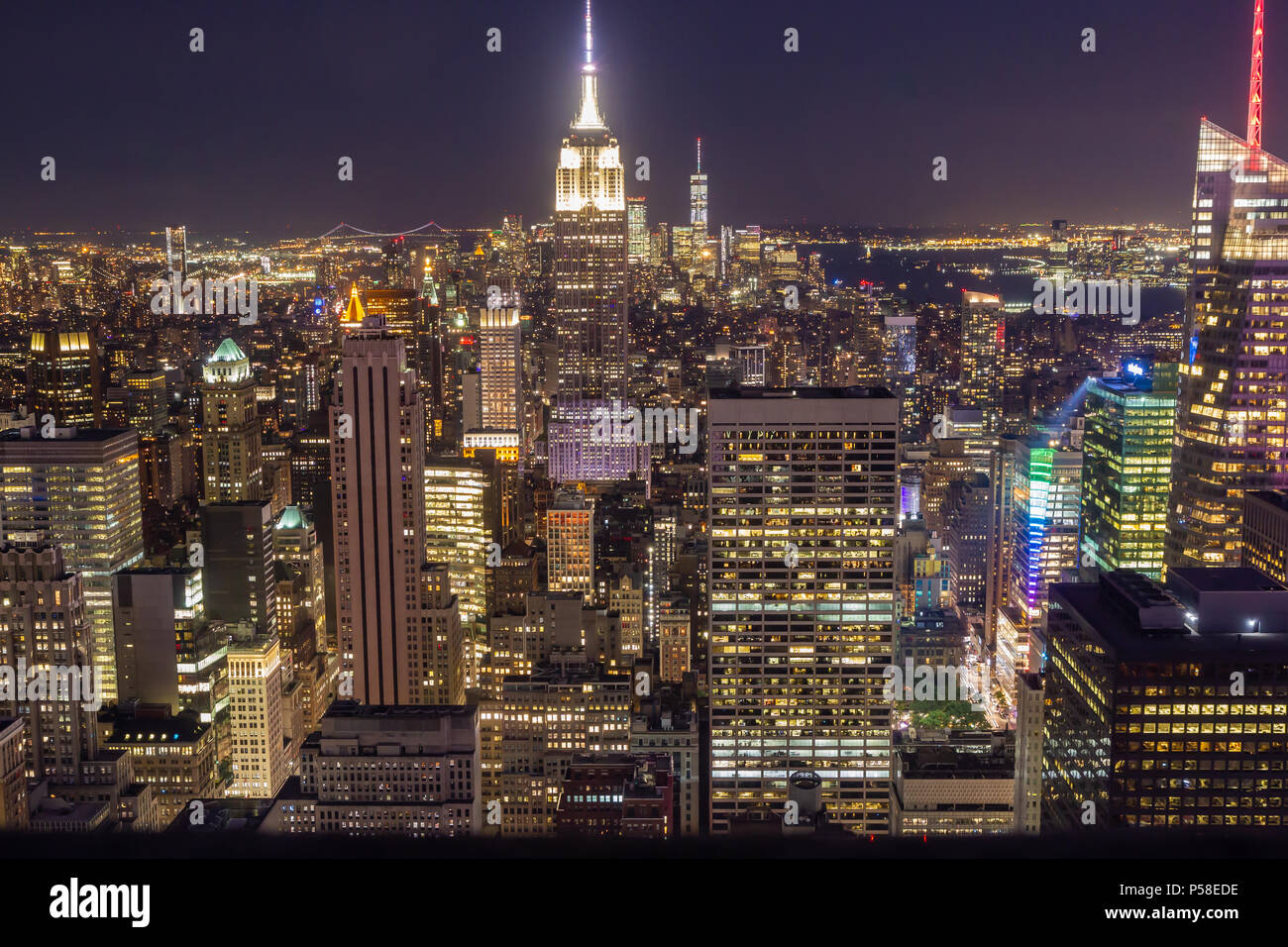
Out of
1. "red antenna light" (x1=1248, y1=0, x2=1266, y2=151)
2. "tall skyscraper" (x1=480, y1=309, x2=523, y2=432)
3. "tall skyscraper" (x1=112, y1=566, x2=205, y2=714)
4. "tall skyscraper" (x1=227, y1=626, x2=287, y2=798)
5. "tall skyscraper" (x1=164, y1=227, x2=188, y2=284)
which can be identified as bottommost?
"tall skyscraper" (x1=227, y1=626, x2=287, y2=798)

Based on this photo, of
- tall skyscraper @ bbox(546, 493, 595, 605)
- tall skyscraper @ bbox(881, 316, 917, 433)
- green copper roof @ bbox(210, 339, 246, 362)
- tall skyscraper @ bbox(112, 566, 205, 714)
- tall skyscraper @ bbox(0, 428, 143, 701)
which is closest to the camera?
tall skyscraper @ bbox(112, 566, 205, 714)

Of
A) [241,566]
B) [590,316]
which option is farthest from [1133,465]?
[590,316]

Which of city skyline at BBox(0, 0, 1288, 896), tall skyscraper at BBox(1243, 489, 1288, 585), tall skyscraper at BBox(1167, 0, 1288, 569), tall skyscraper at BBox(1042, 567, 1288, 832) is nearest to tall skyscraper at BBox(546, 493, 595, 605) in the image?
city skyline at BBox(0, 0, 1288, 896)

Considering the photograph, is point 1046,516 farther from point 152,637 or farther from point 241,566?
point 152,637

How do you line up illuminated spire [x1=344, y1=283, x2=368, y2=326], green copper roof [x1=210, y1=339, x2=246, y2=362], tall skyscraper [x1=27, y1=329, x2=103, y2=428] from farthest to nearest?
1. green copper roof [x1=210, y1=339, x2=246, y2=362]
2. illuminated spire [x1=344, y1=283, x2=368, y2=326]
3. tall skyscraper [x1=27, y1=329, x2=103, y2=428]

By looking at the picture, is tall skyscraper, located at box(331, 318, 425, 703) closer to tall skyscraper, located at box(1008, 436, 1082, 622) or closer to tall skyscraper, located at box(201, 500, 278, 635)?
tall skyscraper, located at box(201, 500, 278, 635)
